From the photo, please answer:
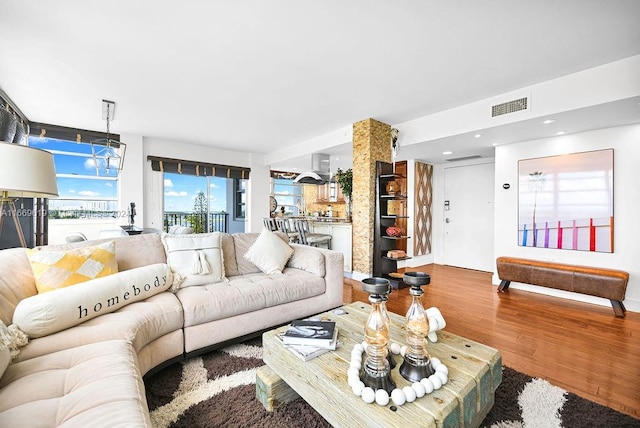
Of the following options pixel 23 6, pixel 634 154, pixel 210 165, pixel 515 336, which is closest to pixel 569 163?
pixel 634 154

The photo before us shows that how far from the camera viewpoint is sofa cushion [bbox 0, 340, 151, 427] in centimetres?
87

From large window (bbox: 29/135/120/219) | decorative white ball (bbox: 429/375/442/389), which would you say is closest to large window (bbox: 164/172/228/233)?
large window (bbox: 29/135/120/219)

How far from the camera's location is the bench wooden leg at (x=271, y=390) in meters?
1.46

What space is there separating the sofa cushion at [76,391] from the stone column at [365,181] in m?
3.38

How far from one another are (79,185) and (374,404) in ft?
20.8

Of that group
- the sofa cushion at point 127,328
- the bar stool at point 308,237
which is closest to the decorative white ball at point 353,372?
the sofa cushion at point 127,328

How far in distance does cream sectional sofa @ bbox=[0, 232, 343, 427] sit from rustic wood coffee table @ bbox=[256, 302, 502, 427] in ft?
2.02

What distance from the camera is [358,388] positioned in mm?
1070

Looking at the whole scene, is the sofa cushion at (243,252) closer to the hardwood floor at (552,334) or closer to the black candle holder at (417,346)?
the hardwood floor at (552,334)

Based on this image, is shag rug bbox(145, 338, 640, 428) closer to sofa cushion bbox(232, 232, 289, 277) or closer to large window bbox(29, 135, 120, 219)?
sofa cushion bbox(232, 232, 289, 277)

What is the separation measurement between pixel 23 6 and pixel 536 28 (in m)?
3.83

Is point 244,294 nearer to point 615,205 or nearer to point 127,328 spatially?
point 127,328

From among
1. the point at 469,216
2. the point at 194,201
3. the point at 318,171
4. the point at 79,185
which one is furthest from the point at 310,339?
the point at 194,201

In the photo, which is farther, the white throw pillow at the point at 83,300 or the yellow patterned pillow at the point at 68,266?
the yellow patterned pillow at the point at 68,266
